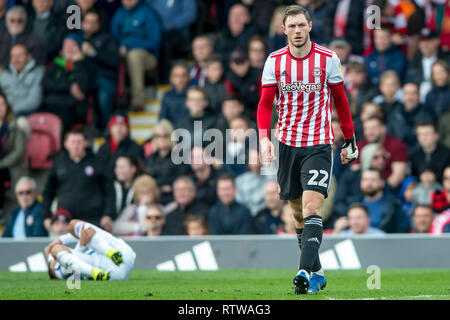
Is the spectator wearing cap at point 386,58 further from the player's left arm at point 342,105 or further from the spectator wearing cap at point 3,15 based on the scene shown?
the player's left arm at point 342,105

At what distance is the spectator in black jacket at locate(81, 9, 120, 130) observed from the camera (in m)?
15.6

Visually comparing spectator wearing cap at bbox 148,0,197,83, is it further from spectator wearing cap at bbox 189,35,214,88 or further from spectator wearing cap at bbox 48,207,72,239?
spectator wearing cap at bbox 48,207,72,239

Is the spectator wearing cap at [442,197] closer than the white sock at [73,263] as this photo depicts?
No

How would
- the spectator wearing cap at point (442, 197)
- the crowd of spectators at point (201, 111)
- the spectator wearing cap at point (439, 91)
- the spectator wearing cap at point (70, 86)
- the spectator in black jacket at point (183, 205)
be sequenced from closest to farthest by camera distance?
the spectator wearing cap at point (442, 197) < the crowd of spectators at point (201, 111) < the spectator in black jacket at point (183, 205) < the spectator wearing cap at point (439, 91) < the spectator wearing cap at point (70, 86)

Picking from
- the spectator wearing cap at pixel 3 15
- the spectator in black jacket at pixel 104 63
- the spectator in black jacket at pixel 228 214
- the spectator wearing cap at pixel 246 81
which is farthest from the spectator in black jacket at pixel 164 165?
the spectator wearing cap at pixel 3 15

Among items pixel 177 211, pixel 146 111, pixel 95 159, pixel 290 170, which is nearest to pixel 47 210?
pixel 95 159

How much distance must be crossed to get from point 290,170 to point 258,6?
8.02 m

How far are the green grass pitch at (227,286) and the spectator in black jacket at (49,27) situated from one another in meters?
5.44

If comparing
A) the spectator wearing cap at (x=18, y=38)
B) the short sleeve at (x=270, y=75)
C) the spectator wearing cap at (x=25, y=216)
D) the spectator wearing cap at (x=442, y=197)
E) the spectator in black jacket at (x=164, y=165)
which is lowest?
the spectator wearing cap at (x=25, y=216)

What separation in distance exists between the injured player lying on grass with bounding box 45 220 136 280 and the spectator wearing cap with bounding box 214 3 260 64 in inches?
228

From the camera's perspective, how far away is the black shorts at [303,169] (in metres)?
8.13

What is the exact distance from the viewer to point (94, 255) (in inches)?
410

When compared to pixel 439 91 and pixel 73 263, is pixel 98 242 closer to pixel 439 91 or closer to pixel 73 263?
pixel 73 263
